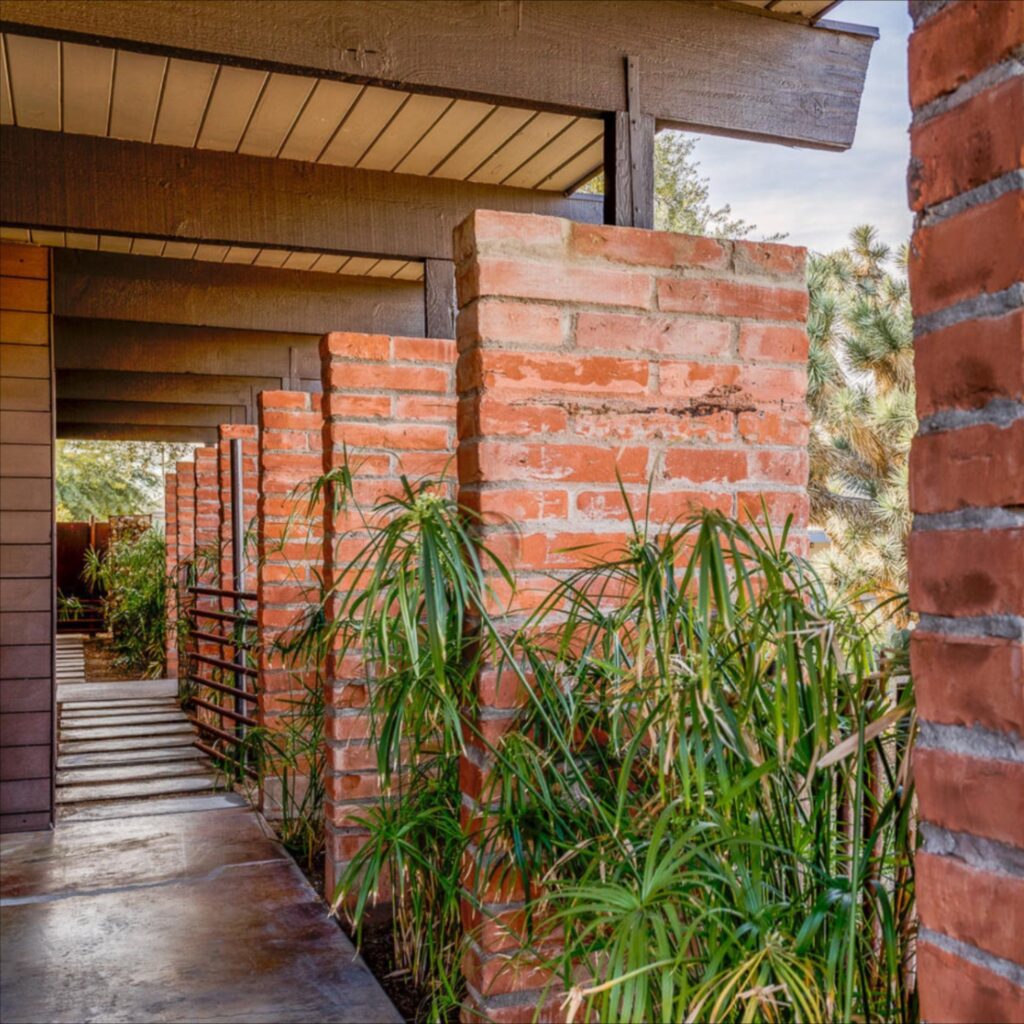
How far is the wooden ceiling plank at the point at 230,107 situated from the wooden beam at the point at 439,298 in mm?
700

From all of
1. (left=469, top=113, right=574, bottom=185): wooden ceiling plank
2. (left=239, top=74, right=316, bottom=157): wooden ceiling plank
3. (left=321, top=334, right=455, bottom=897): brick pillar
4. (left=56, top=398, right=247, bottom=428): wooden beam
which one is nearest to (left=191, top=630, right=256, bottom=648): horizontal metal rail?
(left=321, top=334, right=455, bottom=897): brick pillar

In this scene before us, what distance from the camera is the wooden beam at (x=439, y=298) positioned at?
3248 millimetres

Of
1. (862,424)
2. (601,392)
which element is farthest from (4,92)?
(862,424)

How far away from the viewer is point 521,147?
322 cm

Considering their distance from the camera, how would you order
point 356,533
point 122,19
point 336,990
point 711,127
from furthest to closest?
point 356,533, point 711,127, point 336,990, point 122,19

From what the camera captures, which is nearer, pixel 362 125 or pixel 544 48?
pixel 544 48

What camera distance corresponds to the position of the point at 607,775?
1.68 m

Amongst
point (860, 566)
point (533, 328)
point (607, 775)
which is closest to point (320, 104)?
point (533, 328)

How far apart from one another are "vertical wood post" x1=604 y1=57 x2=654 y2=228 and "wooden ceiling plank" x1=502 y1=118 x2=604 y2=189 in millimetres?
634

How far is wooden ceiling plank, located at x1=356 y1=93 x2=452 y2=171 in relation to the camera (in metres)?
2.96

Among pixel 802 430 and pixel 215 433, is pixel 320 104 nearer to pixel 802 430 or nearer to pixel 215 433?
pixel 802 430

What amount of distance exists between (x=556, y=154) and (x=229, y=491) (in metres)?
3.41

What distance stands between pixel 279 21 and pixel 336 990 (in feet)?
6.68

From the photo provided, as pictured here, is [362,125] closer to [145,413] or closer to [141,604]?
[145,413]
